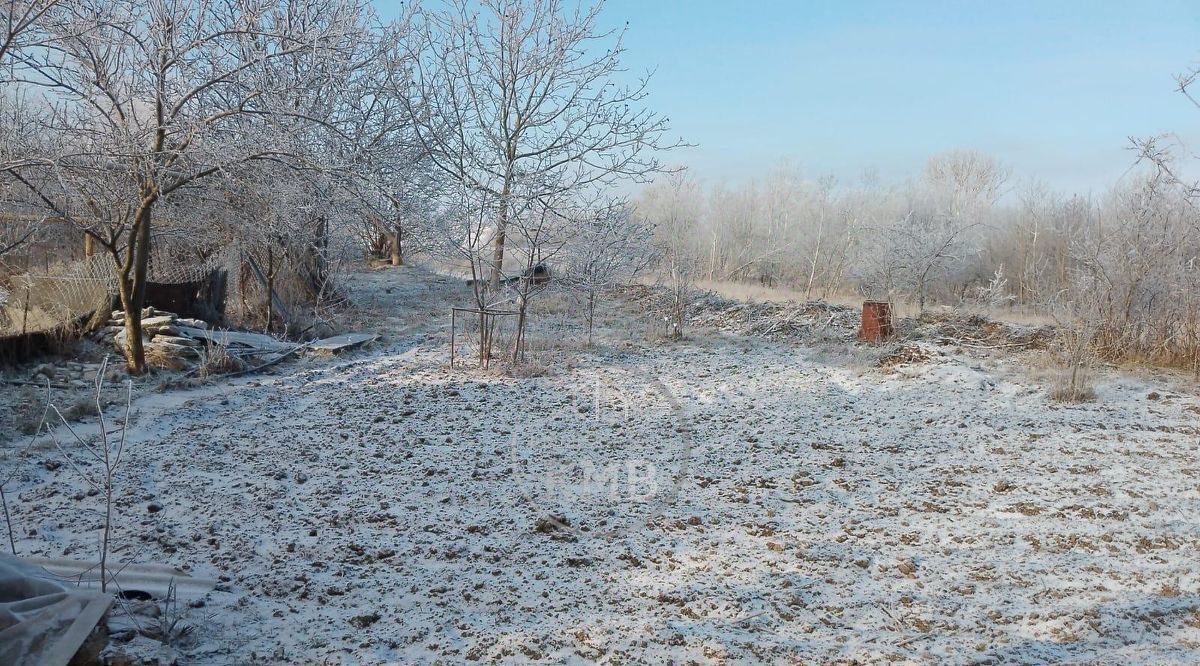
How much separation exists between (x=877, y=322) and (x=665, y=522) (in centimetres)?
630

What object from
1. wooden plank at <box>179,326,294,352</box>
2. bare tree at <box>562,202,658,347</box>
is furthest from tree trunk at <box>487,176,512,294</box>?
wooden plank at <box>179,326,294,352</box>

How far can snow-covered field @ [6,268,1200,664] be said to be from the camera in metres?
2.94

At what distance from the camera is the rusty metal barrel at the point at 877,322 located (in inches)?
370

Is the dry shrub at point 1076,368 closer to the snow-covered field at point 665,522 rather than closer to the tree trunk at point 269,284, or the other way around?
the snow-covered field at point 665,522

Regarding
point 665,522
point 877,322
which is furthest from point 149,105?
point 877,322

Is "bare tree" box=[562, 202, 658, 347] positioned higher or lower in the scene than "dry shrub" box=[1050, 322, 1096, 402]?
higher

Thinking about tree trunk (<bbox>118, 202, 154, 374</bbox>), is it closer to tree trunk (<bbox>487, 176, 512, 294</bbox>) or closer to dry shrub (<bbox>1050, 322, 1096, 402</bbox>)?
tree trunk (<bbox>487, 176, 512, 294</bbox>)

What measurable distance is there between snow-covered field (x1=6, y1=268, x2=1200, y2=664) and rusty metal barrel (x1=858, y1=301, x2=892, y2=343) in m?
2.32

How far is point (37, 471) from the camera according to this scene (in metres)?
4.51

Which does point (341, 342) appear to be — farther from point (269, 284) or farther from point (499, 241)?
point (499, 241)

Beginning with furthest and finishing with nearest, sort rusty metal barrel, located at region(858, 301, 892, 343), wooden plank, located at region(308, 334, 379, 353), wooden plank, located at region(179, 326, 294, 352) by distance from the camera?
rusty metal barrel, located at region(858, 301, 892, 343) < wooden plank, located at region(308, 334, 379, 353) < wooden plank, located at region(179, 326, 294, 352)

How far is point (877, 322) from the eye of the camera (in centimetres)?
945

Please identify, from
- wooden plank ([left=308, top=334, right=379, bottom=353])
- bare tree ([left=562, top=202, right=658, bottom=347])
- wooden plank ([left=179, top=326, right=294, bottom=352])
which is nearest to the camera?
wooden plank ([left=179, top=326, right=294, bottom=352])

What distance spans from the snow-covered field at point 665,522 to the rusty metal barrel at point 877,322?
232 centimetres
